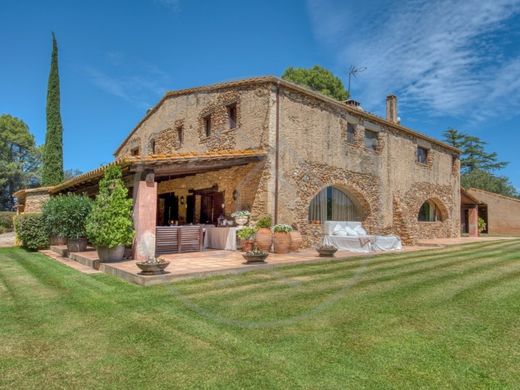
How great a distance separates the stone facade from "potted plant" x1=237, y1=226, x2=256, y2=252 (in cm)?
110

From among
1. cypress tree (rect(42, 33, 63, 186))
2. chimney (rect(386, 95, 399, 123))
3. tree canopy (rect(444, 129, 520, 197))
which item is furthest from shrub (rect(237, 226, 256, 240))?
tree canopy (rect(444, 129, 520, 197))

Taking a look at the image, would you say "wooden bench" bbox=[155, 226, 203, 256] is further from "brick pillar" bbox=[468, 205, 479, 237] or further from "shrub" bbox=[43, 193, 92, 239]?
"brick pillar" bbox=[468, 205, 479, 237]

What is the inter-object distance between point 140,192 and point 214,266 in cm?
271

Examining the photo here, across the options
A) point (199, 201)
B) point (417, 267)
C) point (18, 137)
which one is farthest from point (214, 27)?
point (18, 137)

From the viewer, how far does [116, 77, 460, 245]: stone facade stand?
489 inches

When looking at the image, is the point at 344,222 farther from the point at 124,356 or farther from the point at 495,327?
the point at 124,356

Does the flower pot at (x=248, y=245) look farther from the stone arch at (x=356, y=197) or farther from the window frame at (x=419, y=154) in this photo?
the window frame at (x=419, y=154)

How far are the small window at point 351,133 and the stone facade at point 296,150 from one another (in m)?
0.13

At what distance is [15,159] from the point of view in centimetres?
3931

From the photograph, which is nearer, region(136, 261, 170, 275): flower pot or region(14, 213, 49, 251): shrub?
region(136, 261, 170, 275): flower pot

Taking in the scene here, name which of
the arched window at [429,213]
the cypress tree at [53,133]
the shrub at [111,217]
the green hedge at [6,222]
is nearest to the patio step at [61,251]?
the shrub at [111,217]

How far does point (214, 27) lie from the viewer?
13789 millimetres

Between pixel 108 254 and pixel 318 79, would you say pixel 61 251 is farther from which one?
pixel 318 79

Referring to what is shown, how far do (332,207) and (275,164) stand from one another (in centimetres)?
406
